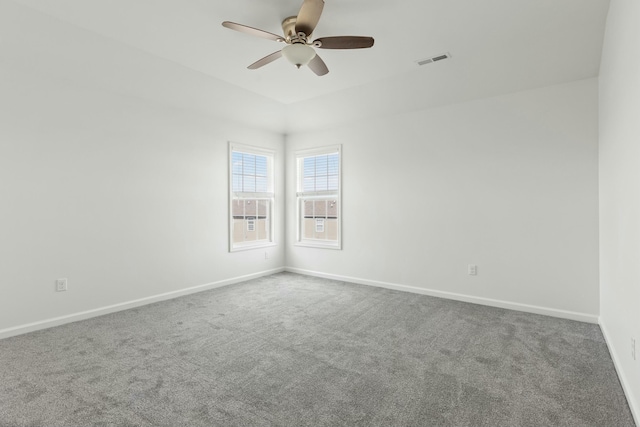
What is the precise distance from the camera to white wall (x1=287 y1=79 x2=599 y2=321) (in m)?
3.42

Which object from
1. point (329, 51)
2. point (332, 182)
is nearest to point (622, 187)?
point (329, 51)

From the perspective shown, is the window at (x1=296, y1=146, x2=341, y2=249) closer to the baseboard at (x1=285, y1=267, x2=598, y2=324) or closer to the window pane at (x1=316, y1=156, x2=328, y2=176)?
the window pane at (x1=316, y1=156, x2=328, y2=176)

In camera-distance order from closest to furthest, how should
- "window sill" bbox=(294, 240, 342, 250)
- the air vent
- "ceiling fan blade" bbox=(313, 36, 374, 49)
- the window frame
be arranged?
"ceiling fan blade" bbox=(313, 36, 374, 49)
the air vent
the window frame
"window sill" bbox=(294, 240, 342, 250)

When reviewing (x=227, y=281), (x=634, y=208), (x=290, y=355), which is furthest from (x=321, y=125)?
(x=634, y=208)

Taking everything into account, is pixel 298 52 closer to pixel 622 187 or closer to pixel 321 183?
pixel 622 187

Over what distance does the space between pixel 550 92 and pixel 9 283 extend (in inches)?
226

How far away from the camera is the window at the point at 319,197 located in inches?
211

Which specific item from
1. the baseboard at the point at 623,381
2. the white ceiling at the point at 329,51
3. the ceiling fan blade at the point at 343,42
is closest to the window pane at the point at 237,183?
the white ceiling at the point at 329,51

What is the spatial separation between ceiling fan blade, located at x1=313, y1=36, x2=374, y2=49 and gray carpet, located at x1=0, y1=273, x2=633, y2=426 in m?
2.46

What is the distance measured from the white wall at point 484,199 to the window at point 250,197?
124 cm

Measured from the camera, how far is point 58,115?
3264mm

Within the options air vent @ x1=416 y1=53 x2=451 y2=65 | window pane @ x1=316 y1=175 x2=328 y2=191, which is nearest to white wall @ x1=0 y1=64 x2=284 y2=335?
window pane @ x1=316 y1=175 x2=328 y2=191

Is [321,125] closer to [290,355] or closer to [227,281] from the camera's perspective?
[227,281]

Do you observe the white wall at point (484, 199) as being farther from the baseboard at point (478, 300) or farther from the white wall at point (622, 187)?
the white wall at point (622, 187)
